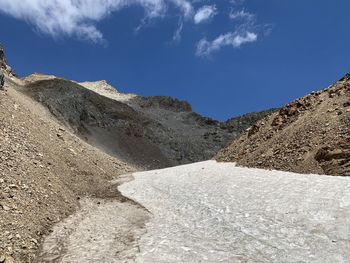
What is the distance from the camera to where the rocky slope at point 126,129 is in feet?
154

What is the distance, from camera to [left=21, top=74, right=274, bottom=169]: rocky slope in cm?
4691

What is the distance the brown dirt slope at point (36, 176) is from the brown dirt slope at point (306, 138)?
8960 mm

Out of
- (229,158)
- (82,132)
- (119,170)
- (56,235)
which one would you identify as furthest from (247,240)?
(82,132)

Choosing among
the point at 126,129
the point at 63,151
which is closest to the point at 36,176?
the point at 63,151

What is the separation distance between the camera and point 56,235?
1424 cm

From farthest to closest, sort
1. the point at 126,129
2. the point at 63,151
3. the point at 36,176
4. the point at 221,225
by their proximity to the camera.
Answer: the point at 126,129
the point at 63,151
the point at 36,176
the point at 221,225

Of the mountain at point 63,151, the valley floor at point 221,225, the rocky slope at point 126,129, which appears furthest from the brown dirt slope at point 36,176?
the rocky slope at point 126,129

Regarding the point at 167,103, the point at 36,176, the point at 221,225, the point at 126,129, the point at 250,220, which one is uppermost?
the point at 167,103

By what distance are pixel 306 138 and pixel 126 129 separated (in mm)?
34903

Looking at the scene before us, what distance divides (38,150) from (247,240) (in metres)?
13.2

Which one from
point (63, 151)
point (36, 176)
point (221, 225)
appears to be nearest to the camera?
point (221, 225)

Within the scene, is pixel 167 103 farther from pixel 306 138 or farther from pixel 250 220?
pixel 250 220

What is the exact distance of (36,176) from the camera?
1812 cm

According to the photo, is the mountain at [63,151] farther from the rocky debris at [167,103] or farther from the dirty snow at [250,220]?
the rocky debris at [167,103]
